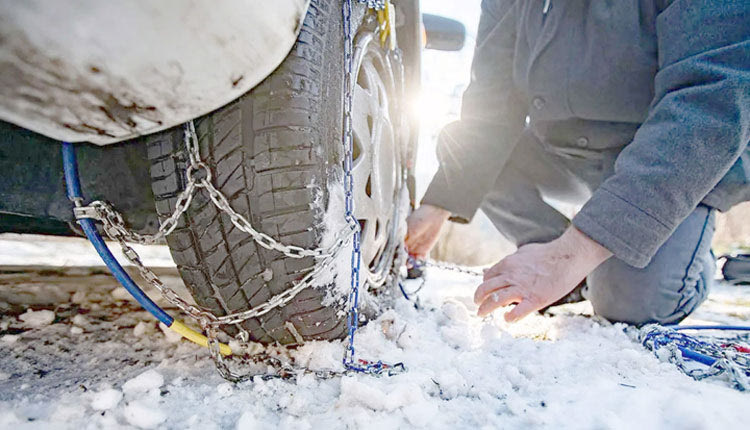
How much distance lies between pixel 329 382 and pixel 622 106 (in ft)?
3.88

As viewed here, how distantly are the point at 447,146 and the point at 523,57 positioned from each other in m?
0.49

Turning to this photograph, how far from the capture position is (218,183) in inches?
26.3

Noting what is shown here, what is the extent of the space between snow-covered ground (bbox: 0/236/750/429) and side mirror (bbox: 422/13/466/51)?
1.63 meters

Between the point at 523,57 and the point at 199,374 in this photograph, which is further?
the point at 523,57

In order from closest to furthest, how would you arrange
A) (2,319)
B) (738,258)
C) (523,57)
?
(2,319) < (523,57) < (738,258)

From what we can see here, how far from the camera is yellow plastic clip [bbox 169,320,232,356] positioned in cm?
74

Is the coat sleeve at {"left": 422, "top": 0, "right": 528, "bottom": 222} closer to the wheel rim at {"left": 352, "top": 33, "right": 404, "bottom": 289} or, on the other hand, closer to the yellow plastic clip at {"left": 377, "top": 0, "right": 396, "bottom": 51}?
the wheel rim at {"left": 352, "top": 33, "right": 404, "bottom": 289}

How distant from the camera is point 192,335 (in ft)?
2.51

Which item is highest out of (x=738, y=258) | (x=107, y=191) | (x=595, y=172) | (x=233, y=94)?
(x=233, y=94)

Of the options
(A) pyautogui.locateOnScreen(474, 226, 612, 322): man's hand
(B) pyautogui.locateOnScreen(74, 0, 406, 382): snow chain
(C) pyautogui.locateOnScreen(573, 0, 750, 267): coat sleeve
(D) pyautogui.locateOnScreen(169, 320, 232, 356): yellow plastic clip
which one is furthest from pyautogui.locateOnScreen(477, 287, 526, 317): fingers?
(D) pyautogui.locateOnScreen(169, 320, 232, 356): yellow plastic clip

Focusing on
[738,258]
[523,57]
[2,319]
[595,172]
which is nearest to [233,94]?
[2,319]

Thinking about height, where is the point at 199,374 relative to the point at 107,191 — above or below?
below

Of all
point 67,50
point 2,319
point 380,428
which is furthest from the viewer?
point 2,319

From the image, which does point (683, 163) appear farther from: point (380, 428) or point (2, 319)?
point (2, 319)
